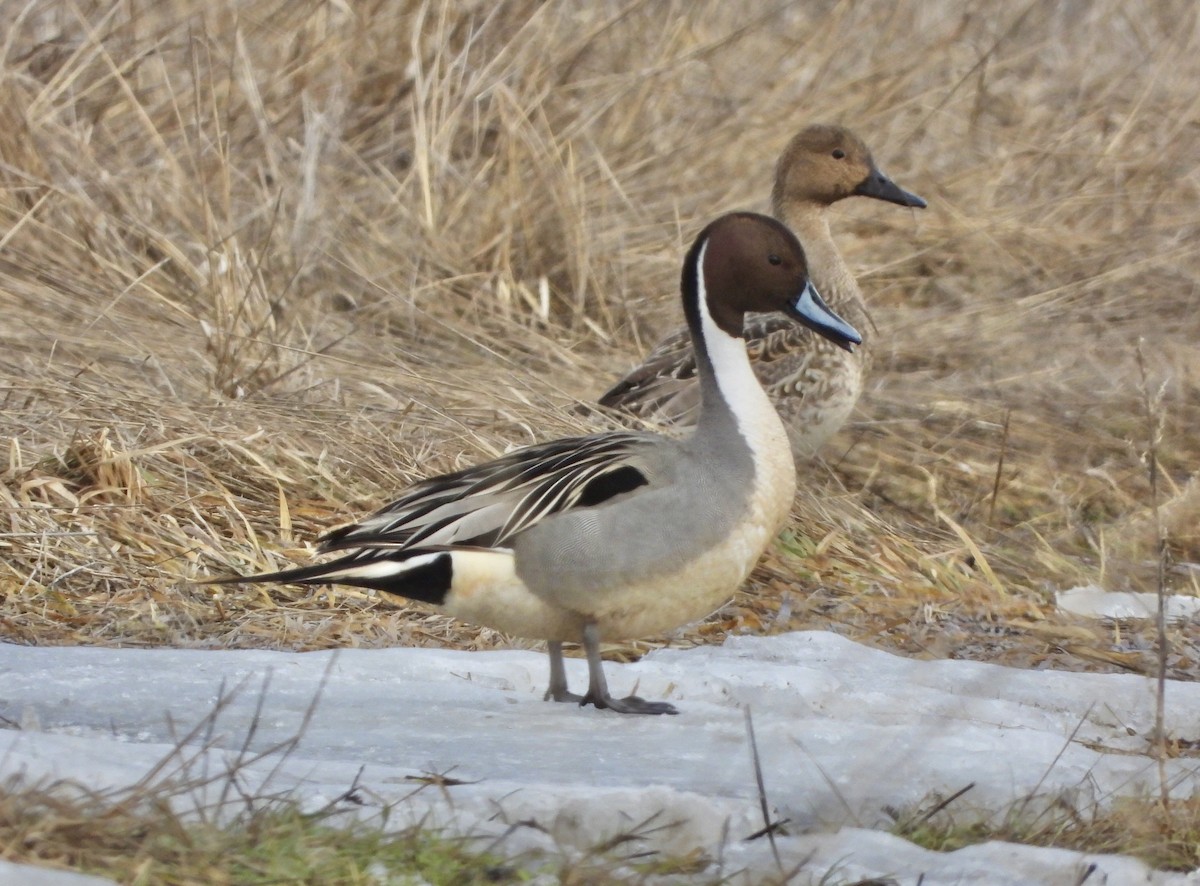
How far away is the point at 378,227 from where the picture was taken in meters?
7.00

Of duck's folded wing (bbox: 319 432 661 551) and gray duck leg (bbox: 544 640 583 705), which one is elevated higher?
duck's folded wing (bbox: 319 432 661 551)

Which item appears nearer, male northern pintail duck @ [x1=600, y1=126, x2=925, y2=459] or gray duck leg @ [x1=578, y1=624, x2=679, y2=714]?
gray duck leg @ [x1=578, y1=624, x2=679, y2=714]

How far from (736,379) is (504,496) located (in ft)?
1.64

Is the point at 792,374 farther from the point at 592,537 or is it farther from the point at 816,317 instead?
the point at 592,537

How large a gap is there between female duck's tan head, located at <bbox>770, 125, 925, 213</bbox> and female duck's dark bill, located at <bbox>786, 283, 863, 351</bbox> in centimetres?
256

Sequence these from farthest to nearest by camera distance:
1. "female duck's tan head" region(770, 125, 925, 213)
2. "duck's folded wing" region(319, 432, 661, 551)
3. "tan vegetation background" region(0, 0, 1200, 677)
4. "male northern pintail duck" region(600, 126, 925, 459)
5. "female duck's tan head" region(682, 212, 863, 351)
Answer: "female duck's tan head" region(770, 125, 925, 213)
"male northern pintail duck" region(600, 126, 925, 459)
"tan vegetation background" region(0, 0, 1200, 677)
"female duck's tan head" region(682, 212, 863, 351)
"duck's folded wing" region(319, 432, 661, 551)

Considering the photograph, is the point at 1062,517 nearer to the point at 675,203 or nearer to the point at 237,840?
the point at 675,203

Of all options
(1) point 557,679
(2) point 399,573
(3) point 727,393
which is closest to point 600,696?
(1) point 557,679

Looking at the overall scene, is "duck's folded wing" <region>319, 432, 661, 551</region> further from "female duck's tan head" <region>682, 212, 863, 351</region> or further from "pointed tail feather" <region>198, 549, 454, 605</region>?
"female duck's tan head" <region>682, 212, 863, 351</region>

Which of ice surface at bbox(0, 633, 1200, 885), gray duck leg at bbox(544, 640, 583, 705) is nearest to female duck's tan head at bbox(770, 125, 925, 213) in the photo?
ice surface at bbox(0, 633, 1200, 885)

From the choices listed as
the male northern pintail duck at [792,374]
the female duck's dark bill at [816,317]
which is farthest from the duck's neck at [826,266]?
the female duck's dark bill at [816,317]

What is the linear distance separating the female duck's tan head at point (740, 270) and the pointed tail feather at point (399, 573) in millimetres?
757

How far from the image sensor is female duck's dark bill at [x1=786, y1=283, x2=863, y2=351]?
3.63m

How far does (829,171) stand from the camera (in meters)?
6.15
